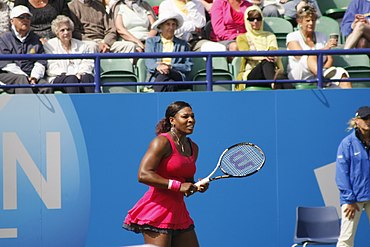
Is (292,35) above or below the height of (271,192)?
above

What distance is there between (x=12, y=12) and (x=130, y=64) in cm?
137

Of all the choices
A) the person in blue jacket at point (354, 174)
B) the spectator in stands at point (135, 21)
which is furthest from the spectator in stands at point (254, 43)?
the person in blue jacket at point (354, 174)

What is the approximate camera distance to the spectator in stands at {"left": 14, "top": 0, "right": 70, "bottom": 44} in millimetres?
11578

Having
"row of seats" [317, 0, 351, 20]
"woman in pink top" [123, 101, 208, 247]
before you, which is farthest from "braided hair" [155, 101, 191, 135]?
"row of seats" [317, 0, 351, 20]

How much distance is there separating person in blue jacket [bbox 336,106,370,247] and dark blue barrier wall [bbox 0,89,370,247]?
95cm

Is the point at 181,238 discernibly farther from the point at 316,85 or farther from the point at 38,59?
the point at 316,85

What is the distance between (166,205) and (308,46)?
170 inches

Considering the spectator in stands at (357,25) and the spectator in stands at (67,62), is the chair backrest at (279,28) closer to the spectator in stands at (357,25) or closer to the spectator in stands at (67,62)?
the spectator in stands at (357,25)

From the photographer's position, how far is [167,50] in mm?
11227

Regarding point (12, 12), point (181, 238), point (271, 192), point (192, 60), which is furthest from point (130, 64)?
point (181, 238)

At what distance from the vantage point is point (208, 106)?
426 inches

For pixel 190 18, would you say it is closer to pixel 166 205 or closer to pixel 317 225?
pixel 317 225

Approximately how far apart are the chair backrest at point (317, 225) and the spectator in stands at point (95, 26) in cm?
283

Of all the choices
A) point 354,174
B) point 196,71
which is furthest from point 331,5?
point 354,174
